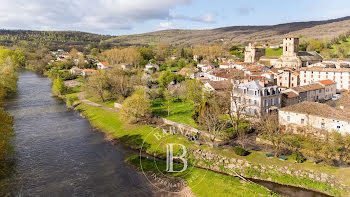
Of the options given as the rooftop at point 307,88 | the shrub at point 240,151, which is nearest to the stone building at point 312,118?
the rooftop at point 307,88

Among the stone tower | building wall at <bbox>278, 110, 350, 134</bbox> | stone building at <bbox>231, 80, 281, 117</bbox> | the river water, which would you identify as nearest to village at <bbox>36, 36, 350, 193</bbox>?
stone building at <bbox>231, 80, 281, 117</bbox>

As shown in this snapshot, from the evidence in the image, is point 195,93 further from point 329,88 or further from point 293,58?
point 293,58

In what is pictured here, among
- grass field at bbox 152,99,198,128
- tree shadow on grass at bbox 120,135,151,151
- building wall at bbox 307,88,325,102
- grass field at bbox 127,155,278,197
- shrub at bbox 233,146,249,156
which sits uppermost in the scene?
building wall at bbox 307,88,325,102

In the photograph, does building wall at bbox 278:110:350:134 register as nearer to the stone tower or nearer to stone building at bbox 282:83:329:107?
stone building at bbox 282:83:329:107

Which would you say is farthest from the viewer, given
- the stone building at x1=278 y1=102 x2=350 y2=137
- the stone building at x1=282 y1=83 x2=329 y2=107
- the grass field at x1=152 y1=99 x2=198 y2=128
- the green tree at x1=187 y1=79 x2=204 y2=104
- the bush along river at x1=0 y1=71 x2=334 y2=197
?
the green tree at x1=187 y1=79 x2=204 y2=104

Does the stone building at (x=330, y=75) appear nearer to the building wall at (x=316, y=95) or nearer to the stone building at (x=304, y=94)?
the building wall at (x=316, y=95)

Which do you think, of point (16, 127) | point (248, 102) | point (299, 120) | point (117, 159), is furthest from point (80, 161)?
point (299, 120)

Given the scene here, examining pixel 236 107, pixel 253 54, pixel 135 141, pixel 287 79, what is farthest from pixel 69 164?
pixel 253 54
